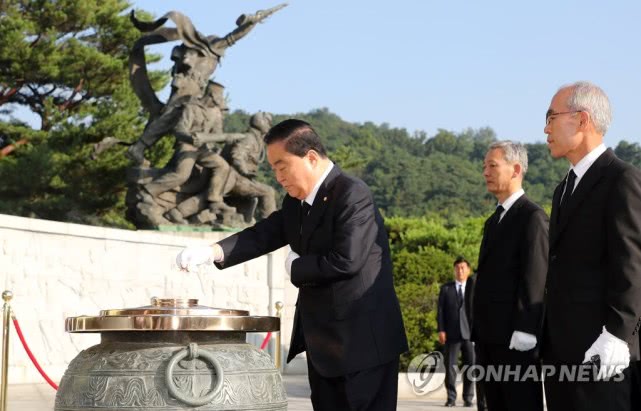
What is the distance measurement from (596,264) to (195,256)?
60.0 inches

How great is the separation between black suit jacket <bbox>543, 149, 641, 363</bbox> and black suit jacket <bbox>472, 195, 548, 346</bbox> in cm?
105

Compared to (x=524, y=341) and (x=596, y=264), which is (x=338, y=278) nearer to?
(x=596, y=264)

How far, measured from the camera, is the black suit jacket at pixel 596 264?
12.3 feet

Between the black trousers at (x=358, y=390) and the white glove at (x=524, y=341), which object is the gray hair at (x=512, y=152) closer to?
the white glove at (x=524, y=341)

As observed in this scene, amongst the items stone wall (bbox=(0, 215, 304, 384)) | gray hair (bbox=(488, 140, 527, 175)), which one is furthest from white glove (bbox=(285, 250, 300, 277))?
stone wall (bbox=(0, 215, 304, 384))

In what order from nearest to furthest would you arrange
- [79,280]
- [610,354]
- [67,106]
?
[610,354] → [79,280] → [67,106]

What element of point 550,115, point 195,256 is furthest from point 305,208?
point 550,115

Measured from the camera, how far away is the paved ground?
9734 millimetres

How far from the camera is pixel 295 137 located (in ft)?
14.3

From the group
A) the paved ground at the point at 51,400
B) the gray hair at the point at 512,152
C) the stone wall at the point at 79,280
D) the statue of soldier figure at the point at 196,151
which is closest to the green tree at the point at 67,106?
the statue of soldier figure at the point at 196,151

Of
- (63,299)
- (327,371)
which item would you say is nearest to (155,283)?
(63,299)

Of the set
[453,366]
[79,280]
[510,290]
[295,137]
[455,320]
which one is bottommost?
[453,366]

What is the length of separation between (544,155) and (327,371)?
46.1 metres

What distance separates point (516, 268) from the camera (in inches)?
212
